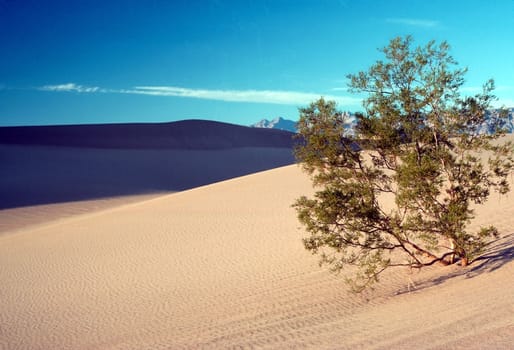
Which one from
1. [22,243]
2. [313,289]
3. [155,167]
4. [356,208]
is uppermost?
[155,167]

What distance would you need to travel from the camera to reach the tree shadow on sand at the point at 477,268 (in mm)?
9641

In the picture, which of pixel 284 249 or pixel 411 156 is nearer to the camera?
pixel 411 156

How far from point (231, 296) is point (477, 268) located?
5086 millimetres

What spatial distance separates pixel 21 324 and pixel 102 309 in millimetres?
1570

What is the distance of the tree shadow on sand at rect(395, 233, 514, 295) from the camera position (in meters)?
9.64

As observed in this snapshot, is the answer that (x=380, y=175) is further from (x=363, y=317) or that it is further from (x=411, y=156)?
(x=363, y=317)

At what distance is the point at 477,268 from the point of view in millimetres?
9992

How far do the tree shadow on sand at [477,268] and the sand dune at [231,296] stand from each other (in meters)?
0.04

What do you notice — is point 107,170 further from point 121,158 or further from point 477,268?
point 477,268

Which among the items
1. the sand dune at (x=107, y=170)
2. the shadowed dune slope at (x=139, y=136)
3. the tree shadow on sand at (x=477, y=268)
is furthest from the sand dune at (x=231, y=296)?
the shadowed dune slope at (x=139, y=136)

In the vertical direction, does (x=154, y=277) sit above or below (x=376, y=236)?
above

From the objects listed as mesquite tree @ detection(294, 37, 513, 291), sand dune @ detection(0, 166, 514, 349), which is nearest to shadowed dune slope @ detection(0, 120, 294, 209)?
sand dune @ detection(0, 166, 514, 349)

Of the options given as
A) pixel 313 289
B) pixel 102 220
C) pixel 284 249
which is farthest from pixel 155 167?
pixel 313 289

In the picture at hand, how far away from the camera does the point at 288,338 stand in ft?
24.9
